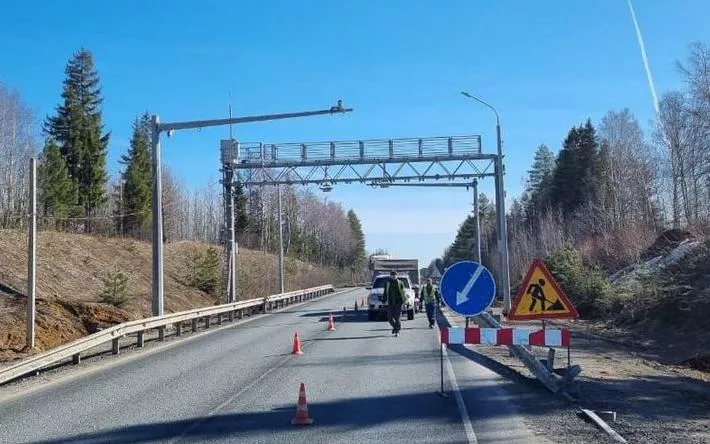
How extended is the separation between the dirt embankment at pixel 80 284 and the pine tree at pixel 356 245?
84376mm

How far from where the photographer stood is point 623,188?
65.2 metres

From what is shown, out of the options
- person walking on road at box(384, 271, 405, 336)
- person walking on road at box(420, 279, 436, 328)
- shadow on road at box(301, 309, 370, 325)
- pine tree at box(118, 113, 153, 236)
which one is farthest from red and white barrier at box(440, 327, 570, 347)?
pine tree at box(118, 113, 153, 236)

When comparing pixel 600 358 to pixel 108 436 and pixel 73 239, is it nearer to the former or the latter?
pixel 108 436

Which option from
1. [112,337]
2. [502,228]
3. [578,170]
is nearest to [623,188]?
[578,170]

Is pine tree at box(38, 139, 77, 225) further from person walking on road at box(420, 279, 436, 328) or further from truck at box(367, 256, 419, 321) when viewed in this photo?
person walking on road at box(420, 279, 436, 328)

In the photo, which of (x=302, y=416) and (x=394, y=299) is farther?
(x=394, y=299)

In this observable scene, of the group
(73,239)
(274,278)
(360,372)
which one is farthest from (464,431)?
(274,278)

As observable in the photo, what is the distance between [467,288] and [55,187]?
4393 centimetres

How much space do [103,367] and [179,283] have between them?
3083cm

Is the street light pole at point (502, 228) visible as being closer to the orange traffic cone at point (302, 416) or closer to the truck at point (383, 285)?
the truck at point (383, 285)

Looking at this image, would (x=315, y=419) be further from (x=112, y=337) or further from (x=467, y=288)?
(x=112, y=337)

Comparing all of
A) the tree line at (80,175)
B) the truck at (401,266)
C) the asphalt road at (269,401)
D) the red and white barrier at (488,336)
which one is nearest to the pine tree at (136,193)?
the tree line at (80,175)

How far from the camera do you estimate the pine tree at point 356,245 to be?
148125 mm

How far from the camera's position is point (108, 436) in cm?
902
